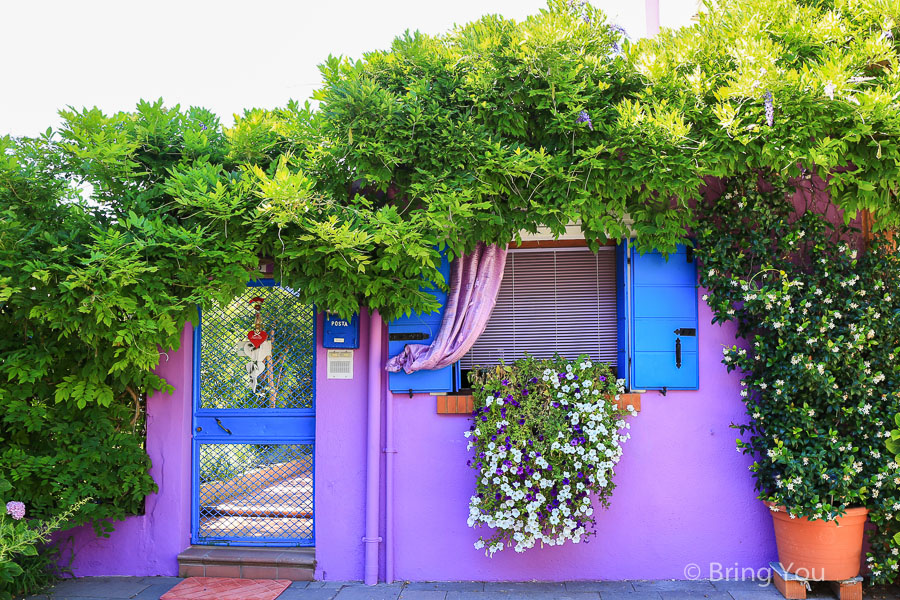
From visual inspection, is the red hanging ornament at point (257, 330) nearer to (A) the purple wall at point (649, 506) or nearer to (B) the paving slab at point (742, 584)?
(A) the purple wall at point (649, 506)

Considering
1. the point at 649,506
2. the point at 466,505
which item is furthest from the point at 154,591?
the point at 649,506

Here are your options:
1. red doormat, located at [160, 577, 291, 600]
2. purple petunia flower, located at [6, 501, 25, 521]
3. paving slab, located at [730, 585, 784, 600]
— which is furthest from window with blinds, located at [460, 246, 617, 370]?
purple petunia flower, located at [6, 501, 25, 521]

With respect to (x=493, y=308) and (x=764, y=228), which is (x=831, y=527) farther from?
(x=493, y=308)

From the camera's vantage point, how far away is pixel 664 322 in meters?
4.68

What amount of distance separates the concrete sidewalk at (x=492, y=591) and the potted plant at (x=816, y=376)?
1.10 ft

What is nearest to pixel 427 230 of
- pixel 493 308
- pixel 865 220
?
pixel 493 308

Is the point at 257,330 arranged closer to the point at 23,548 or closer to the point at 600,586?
the point at 23,548

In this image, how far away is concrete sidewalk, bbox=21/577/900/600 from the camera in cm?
430

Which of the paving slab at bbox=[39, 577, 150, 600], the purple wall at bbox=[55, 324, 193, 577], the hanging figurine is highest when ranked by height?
the hanging figurine

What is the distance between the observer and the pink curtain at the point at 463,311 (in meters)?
4.64

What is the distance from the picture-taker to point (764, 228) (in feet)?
14.7

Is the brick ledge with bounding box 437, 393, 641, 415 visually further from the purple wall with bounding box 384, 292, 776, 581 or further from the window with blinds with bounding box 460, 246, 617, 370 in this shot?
the window with blinds with bounding box 460, 246, 617, 370

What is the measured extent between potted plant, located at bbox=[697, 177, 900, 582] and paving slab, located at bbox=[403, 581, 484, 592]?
7.13 feet

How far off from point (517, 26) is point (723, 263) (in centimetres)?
224
